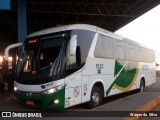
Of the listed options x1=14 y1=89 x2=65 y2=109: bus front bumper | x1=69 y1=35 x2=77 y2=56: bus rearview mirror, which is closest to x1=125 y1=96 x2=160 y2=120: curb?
x1=14 y1=89 x2=65 y2=109: bus front bumper

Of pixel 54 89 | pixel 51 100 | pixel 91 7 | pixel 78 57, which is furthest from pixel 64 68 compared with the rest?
pixel 91 7

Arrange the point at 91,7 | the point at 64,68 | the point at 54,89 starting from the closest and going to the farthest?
the point at 54,89, the point at 64,68, the point at 91,7

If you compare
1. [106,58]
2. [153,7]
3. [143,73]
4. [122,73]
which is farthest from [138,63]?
[153,7]

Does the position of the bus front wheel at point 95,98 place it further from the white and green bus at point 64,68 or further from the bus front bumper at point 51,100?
the bus front bumper at point 51,100

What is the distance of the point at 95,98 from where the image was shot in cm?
1083

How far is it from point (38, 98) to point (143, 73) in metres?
9.45

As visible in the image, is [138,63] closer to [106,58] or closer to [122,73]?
[122,73]

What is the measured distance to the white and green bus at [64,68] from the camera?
29.3 feet

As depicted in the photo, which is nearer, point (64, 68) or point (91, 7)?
point (64, 68)

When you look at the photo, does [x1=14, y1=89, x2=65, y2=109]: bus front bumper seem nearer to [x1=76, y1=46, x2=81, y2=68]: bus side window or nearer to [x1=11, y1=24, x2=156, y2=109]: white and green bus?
[x1=11, y1=24, x2=156, y2=109]: white and green bus

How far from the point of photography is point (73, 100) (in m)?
9.31

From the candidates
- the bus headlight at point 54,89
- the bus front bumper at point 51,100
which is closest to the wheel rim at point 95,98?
the bus front bumper at point 51,100

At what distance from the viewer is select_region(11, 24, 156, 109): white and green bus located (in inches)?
352

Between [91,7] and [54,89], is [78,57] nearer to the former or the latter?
[54,89]
